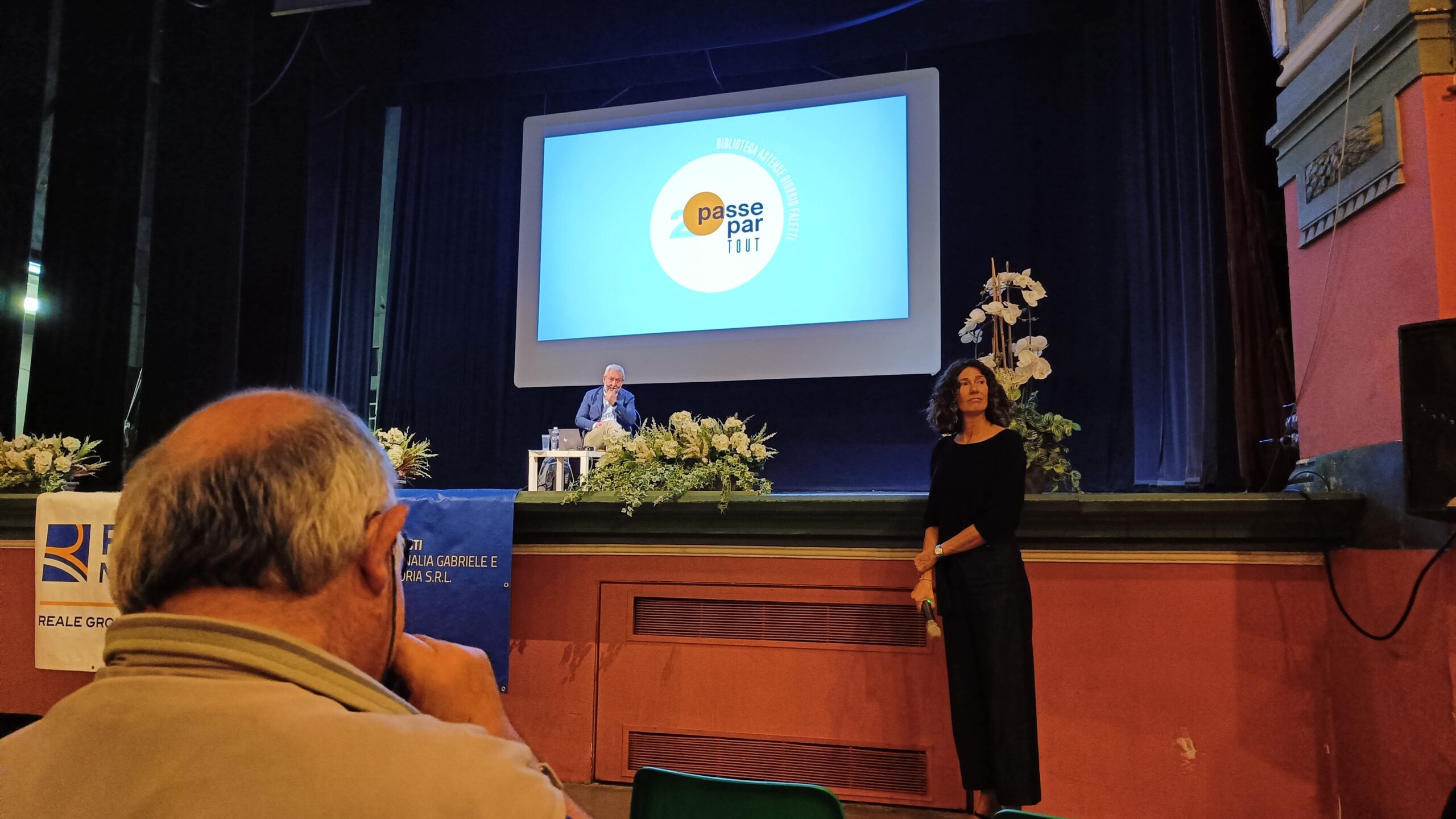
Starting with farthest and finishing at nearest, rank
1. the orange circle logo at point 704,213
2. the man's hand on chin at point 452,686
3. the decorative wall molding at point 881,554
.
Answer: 1. the orange circle logo at point 704,213
2. the decorative wall molding at point 881,554
3. the man's hand on chin at point 452,686

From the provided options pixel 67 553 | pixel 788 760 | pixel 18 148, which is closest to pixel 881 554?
pixel 788 760

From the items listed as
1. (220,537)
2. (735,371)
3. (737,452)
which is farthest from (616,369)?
(220,537)

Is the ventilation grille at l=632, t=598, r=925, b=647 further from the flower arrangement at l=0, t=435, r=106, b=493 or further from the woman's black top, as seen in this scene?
the flower arrangement at l=0, t=435, r=106, b=493

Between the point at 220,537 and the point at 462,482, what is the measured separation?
6.56m

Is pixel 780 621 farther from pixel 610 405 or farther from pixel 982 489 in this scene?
pixel 610 405

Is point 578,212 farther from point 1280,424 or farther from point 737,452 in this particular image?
point 1280,424

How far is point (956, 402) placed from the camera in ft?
9.51

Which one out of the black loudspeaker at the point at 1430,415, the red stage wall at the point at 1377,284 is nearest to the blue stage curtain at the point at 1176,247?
the red stage wall at the point at 1377,284

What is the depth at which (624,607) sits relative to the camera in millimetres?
3225

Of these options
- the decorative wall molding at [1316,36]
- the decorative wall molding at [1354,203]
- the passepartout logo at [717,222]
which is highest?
the passepartout logo at [717,222]

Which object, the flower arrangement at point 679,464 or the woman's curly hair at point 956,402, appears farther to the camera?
the flower arrangement at point 679,464

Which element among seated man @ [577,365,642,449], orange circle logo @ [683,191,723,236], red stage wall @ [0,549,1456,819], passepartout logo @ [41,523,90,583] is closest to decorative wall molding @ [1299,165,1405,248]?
red stage wall @ [0,549,1456,819]

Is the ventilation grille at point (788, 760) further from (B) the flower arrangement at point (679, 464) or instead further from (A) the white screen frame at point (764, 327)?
(A) the white screen frame at point (764, 327)

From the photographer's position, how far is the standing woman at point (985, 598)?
101 inches
